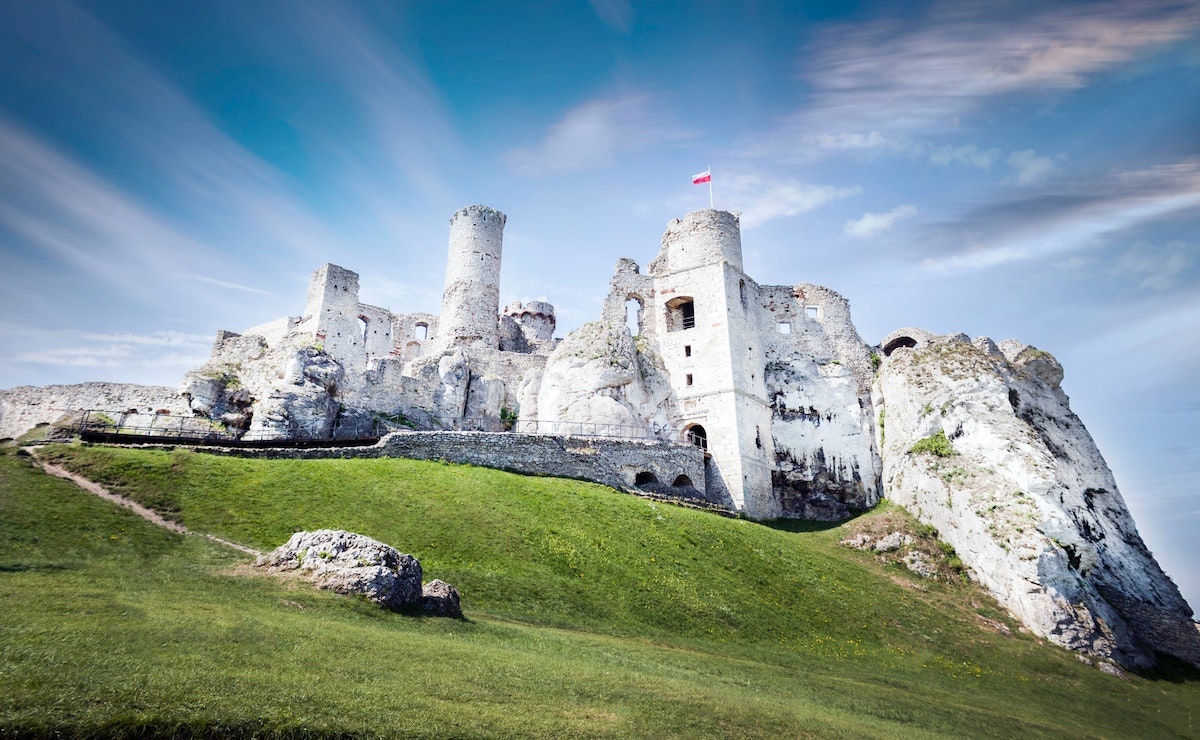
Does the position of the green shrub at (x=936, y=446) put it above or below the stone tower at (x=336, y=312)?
below

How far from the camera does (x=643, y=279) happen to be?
159 ft

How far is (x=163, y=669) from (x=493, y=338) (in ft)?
137

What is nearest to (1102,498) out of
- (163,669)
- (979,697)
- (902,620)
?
(902,620)

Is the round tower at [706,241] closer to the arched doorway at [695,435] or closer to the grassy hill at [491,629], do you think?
the arched doorway at [695,435]

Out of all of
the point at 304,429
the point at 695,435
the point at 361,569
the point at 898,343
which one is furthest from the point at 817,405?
the point at 361,569

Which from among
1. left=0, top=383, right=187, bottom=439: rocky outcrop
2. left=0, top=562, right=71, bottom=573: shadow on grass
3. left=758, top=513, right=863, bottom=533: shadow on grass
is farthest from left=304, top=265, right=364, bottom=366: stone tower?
left=0, top=562, right=71, bottom=573: shadow on grass

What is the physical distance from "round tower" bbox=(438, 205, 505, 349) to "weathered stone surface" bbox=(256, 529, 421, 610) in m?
32.4

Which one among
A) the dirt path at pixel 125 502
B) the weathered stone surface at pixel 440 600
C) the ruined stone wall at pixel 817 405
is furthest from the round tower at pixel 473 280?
the weathered stone surface at pixel 440 600

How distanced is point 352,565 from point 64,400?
109ft

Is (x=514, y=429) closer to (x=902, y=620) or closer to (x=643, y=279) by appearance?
(x=643, y=279)

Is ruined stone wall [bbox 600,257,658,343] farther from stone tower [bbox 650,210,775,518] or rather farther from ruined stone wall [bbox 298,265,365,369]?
ruined stone wall [bbox 298,265,365,369]

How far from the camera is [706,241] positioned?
4631 cm

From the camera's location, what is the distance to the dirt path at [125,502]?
18.4 m

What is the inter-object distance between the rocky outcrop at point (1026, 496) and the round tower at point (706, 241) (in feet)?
42.8
